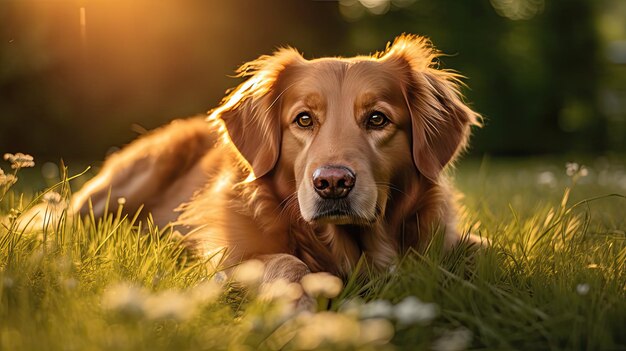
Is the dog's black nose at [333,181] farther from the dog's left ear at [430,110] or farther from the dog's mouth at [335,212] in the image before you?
the dog's left ear at [430,110]

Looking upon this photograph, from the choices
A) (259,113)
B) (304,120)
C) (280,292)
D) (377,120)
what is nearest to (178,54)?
(259,113)

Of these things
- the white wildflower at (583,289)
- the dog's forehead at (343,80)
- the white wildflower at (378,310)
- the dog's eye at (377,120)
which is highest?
the dog's forehead at (343,80)

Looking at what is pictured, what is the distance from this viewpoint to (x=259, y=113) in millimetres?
3615

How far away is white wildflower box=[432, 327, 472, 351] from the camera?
2.08 metres

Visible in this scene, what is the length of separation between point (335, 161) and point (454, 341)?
3.74 feet

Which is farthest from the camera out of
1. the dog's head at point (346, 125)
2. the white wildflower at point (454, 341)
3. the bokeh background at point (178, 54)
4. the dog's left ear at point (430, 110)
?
the bokeh background at point (178, 54)

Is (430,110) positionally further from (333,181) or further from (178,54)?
(178,54)

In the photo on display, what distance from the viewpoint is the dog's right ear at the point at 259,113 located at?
139 inches

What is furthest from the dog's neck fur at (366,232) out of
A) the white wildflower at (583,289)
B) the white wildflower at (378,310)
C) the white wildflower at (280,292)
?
the white wildflower at (378,310)

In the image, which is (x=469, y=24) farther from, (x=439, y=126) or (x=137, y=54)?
(x=439, y=126)

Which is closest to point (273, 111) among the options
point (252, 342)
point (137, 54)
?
point (252, 342)

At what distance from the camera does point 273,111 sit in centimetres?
358

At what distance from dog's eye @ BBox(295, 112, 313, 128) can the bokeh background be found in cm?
468

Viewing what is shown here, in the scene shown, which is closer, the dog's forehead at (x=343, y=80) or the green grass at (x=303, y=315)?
the green grass at (x=303, y=315)
